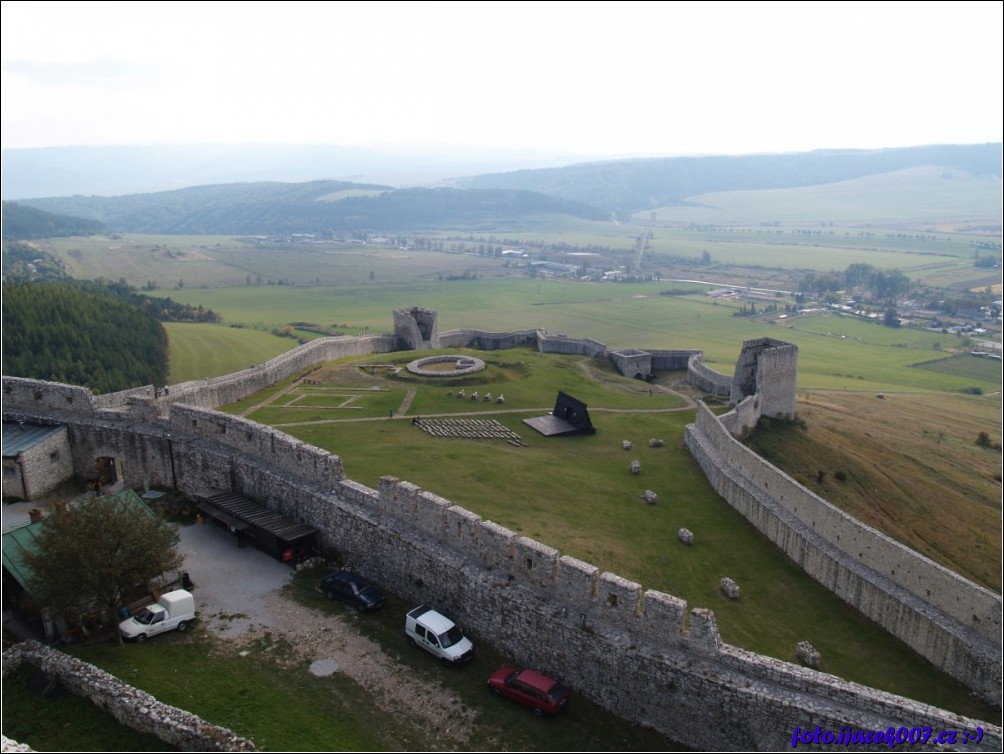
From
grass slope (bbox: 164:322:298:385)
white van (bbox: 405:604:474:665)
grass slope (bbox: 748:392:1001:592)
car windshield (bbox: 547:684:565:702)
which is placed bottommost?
grass slope (bbox: 164:322:298:385)

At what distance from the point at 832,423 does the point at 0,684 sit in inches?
1773

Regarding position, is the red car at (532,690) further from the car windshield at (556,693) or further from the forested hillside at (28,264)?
the forested hillside at (28,264)

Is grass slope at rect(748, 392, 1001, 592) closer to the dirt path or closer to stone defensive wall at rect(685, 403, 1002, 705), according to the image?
stone defensive wall at rect(685, 403, 1002, 705)

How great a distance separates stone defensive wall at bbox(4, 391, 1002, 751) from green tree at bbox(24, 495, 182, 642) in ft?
17.0

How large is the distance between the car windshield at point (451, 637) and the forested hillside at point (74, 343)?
4765 centimetres

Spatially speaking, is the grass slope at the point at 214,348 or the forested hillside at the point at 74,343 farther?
the grass slope at the point at 214,348

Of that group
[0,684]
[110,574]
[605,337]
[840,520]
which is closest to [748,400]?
[840,520]

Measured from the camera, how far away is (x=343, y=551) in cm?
2322

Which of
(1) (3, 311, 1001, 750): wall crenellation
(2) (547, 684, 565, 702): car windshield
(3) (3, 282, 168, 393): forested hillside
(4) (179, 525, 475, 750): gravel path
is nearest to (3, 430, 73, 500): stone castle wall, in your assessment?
(1) (3, 311, 1001, 750): wall crenellation

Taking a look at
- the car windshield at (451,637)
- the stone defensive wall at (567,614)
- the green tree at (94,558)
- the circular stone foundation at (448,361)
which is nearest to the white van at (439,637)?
the car windshield at (451,637)

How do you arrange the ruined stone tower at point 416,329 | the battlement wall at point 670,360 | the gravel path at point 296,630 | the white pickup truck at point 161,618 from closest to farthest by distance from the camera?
the gravel path at point 296,630 → the white pickup truck at point 161,618 → the battlement wall at point 670,360 → the ruined stone tower at point 416,329

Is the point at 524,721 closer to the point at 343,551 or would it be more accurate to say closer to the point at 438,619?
the point at 438,619

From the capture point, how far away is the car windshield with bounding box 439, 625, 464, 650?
18880 millimetres

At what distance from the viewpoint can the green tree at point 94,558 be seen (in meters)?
19.0
